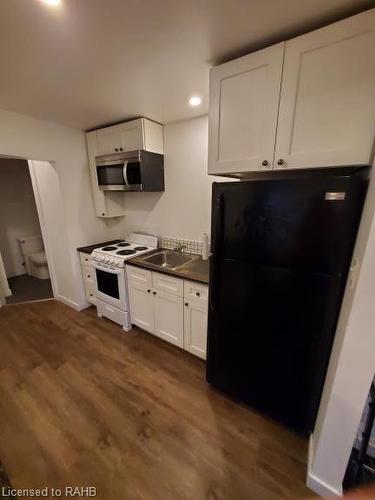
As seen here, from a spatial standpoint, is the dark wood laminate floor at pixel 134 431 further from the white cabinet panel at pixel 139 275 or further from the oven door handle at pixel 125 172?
the oven door handle at pixel 125 172

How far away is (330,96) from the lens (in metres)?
1.09

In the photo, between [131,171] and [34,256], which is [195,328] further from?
[34,256]

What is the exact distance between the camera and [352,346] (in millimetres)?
997

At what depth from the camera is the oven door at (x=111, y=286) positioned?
2.44 m

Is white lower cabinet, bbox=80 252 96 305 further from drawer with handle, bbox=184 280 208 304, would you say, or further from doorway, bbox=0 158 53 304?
drawer with handle, bbox=184 280 208 304

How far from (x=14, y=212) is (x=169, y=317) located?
3875 mm

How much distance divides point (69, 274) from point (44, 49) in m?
2.48

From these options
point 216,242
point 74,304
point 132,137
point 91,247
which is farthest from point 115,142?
point 74,304

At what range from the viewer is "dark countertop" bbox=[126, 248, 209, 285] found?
1.90 meters

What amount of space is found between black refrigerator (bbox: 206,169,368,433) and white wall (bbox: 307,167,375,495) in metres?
0.09

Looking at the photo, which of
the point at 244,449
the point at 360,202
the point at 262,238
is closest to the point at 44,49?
the point at 262,238

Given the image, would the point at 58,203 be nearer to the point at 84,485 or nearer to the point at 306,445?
the point at 84,485

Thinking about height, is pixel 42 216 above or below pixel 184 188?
below

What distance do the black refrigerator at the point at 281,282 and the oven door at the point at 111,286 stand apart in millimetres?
1236
